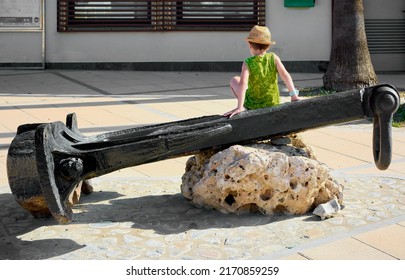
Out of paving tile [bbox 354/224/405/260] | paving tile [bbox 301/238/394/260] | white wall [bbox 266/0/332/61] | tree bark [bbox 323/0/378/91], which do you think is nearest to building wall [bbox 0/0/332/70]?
white wall [bbox 266/0/332/61]

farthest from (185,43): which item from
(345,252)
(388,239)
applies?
(345,252)

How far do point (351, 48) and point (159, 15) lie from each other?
515 centimetres

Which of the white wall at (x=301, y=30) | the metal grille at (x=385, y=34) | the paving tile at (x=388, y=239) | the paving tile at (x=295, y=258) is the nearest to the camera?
the paving tile at (x=295, y=258)

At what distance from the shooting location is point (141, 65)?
1673 centimetres

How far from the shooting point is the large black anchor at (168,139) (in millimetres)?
5949

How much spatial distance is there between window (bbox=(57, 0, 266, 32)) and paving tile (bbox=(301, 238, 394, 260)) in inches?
452

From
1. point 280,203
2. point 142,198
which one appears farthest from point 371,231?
point 142,198

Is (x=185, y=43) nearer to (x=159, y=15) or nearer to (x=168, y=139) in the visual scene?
(x=159, y=15)

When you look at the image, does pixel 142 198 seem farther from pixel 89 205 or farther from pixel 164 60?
pixel 164 60

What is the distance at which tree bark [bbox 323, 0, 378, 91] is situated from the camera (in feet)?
42.5

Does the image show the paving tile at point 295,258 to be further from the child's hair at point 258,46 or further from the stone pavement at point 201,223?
the child's hair at point 258,46

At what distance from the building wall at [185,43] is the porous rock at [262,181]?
10.4 meters

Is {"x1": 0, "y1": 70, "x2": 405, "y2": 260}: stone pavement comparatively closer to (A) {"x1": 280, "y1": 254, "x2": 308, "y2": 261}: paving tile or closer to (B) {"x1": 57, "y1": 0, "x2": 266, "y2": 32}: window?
(A) {"x1": 280, "y1": 254, "x2": 308, "y2": 261}: paving tile

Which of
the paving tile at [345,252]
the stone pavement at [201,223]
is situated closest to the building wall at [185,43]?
the stone pavement at [201,223]
